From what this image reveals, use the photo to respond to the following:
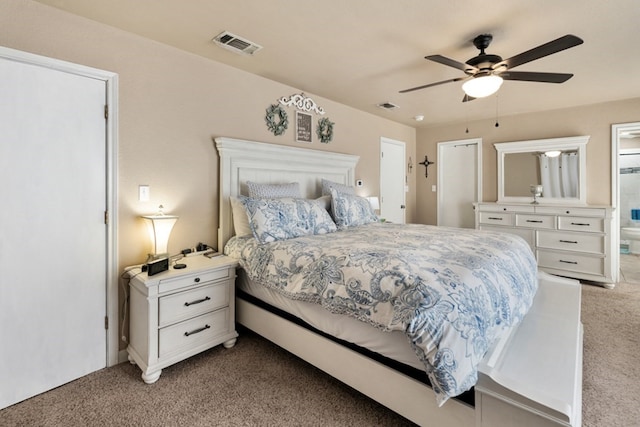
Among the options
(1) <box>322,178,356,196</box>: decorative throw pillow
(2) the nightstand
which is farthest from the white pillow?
(1) <box>322,178,356,196</box>: decorative throw pillow

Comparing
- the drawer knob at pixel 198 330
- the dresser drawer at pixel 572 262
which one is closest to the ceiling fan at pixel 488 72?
the drawer knob at pixel 198 330

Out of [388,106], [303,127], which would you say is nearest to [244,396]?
[303,127]

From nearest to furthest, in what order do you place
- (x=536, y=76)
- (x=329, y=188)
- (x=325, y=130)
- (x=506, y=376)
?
1. (x=506, y=376)
2. (x=536, y=76)
3. (x=329, y=188)
4. (x=325, y=130)

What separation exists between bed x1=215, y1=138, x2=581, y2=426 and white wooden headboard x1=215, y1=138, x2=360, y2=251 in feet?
0.13

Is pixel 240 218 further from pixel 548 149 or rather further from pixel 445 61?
pixel 548 149

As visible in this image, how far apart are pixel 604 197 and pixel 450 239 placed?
3.40 meters

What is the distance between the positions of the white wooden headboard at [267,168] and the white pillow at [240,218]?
88mm

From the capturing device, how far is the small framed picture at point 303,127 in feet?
11.6

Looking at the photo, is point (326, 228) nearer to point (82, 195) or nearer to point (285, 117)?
point (285, 117)

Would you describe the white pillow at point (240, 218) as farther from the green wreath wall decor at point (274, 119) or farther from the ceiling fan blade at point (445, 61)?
the ceiling fan blade at point (445, 61)

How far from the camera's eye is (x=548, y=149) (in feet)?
14.5

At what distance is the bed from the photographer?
126 cm

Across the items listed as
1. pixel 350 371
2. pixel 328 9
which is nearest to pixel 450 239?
pixel 350 371

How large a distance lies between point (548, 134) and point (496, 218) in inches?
55.8
